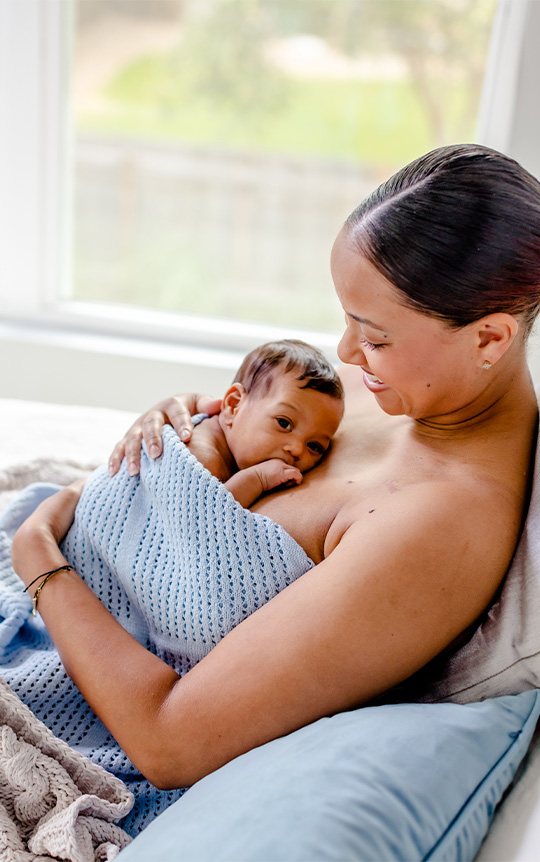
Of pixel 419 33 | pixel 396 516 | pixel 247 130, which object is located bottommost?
pixel 396 516

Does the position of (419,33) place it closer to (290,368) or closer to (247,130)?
(247,130)

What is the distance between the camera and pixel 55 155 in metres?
2.85

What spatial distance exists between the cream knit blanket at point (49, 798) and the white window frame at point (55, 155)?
1.89 m

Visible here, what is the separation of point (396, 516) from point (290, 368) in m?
0.45

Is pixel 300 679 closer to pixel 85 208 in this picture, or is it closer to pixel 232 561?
pixel 232 561

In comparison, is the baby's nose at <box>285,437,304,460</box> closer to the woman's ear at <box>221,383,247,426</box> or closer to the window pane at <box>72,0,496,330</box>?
the woman's ear at <box>221,383,247,426</box>

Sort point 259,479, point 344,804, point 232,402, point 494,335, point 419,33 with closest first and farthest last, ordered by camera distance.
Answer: point 344,804
point 494,335
point 259,479
point 232,402
point 419,33

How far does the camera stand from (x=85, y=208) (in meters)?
3.17

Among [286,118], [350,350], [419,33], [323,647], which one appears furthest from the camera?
[286,118]

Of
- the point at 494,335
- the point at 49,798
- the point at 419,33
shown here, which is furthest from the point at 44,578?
the point at 419,33

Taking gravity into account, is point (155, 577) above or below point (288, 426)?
below

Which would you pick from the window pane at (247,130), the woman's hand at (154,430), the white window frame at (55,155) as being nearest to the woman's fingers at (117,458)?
the woman's hand at (154,430)

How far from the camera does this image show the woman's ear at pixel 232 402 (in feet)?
4.58

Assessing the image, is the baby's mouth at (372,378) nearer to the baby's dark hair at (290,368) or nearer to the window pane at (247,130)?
the baby's dark hair at (290,368)
